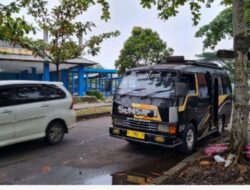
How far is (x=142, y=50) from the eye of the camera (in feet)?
104

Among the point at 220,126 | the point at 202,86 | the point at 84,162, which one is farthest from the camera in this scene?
the point at 220,126

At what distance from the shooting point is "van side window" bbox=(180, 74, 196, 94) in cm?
872

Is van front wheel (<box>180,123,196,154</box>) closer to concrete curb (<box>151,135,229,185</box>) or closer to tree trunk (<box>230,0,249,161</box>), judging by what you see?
concrete curb (<box>151,135,229,185</box>)

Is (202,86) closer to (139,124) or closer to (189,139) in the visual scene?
(189,139)

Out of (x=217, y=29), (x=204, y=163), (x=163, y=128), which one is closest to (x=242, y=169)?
(x=204, y=163)

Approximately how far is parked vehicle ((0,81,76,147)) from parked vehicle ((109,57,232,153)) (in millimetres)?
1630

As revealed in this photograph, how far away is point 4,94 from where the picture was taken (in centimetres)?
815

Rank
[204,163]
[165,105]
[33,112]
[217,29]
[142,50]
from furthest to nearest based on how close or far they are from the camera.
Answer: [142,50] → [217,29] → [33,112] → [165,105] → [204,163]

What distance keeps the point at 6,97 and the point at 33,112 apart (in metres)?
0.80

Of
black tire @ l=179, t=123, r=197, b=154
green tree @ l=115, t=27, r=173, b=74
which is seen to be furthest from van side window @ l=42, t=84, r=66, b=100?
green tree @ l=115, t=27, r=173, b=74

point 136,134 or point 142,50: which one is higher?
point 142,50

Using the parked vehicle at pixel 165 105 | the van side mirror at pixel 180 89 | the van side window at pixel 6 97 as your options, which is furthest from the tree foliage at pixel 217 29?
the van side window at pixel 6 97

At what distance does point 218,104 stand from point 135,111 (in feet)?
10.8

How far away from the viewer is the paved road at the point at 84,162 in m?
6.60
